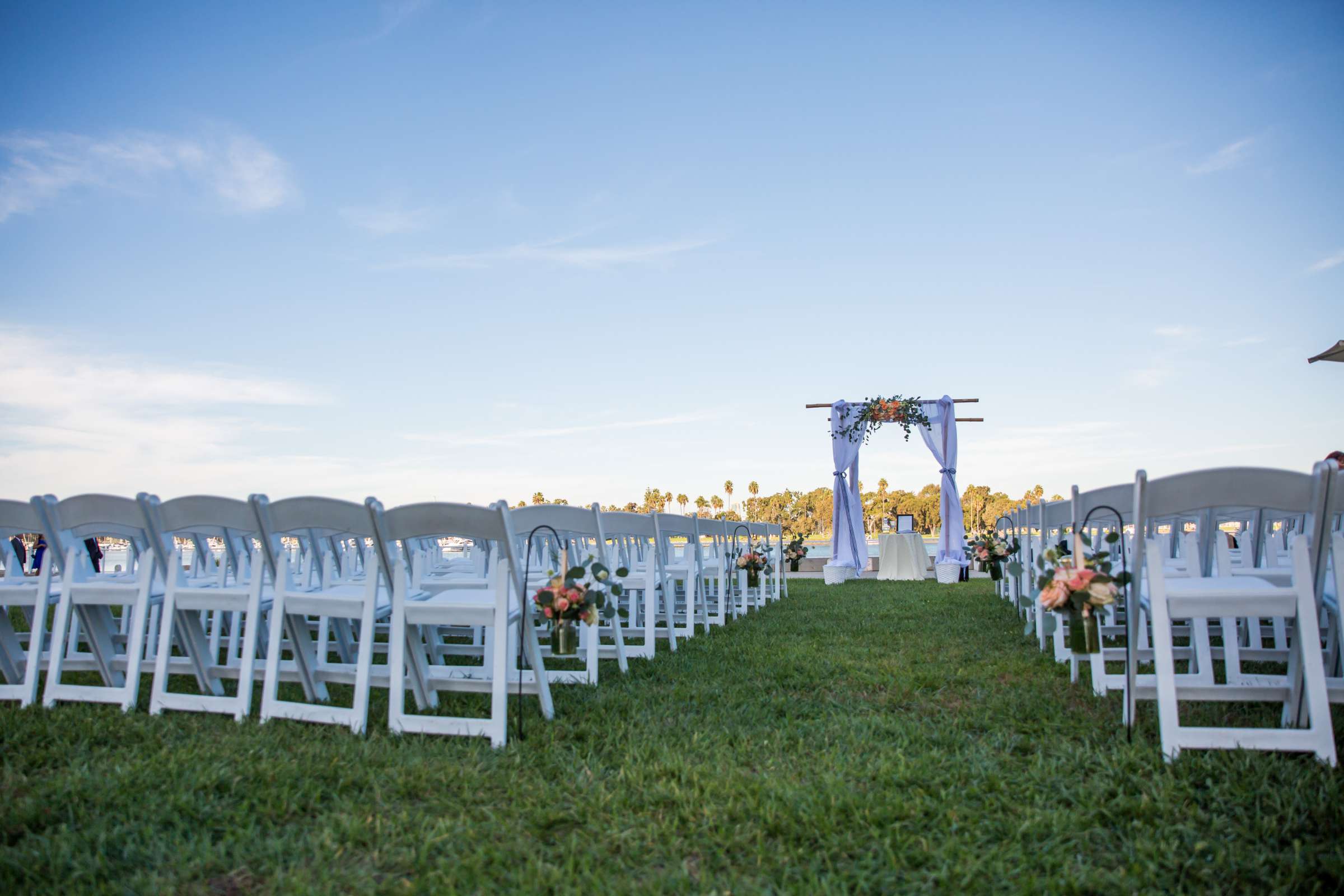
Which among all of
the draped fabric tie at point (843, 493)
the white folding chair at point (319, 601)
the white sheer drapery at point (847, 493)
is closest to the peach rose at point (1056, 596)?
the white folding chair at point (319, 601)

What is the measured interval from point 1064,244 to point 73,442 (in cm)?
2113

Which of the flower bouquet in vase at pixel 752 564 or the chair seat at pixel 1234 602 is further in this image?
the flower bouquet in vase at pixel 752 564

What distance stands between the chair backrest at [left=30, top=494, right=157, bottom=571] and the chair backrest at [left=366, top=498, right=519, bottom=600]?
1347 mm

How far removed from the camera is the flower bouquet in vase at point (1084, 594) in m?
2.63

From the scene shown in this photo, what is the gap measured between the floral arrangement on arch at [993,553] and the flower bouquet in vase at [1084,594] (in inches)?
193

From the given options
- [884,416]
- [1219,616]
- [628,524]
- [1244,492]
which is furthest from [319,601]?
[884,416]

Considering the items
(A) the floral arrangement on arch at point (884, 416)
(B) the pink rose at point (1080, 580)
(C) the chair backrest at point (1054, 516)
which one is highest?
(A) the floral arrangement on arch at point (884, 416)

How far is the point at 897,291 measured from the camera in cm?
2162

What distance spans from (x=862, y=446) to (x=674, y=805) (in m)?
Answer: 11.3

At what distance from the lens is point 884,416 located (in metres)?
12.5

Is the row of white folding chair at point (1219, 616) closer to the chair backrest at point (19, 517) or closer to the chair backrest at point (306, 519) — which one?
the chair backrest at point (306, 519)

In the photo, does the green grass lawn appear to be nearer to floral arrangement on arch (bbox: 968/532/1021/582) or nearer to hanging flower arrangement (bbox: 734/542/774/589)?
hanging flower arrangement (bbox: 734/542/774/589)

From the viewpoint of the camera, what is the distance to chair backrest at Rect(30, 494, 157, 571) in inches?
134

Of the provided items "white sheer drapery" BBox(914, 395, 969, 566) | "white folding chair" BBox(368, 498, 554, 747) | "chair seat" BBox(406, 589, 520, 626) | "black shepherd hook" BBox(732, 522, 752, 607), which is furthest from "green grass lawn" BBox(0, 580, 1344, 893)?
"white sheer drapery" BBox(914, 395, 969, 566)
